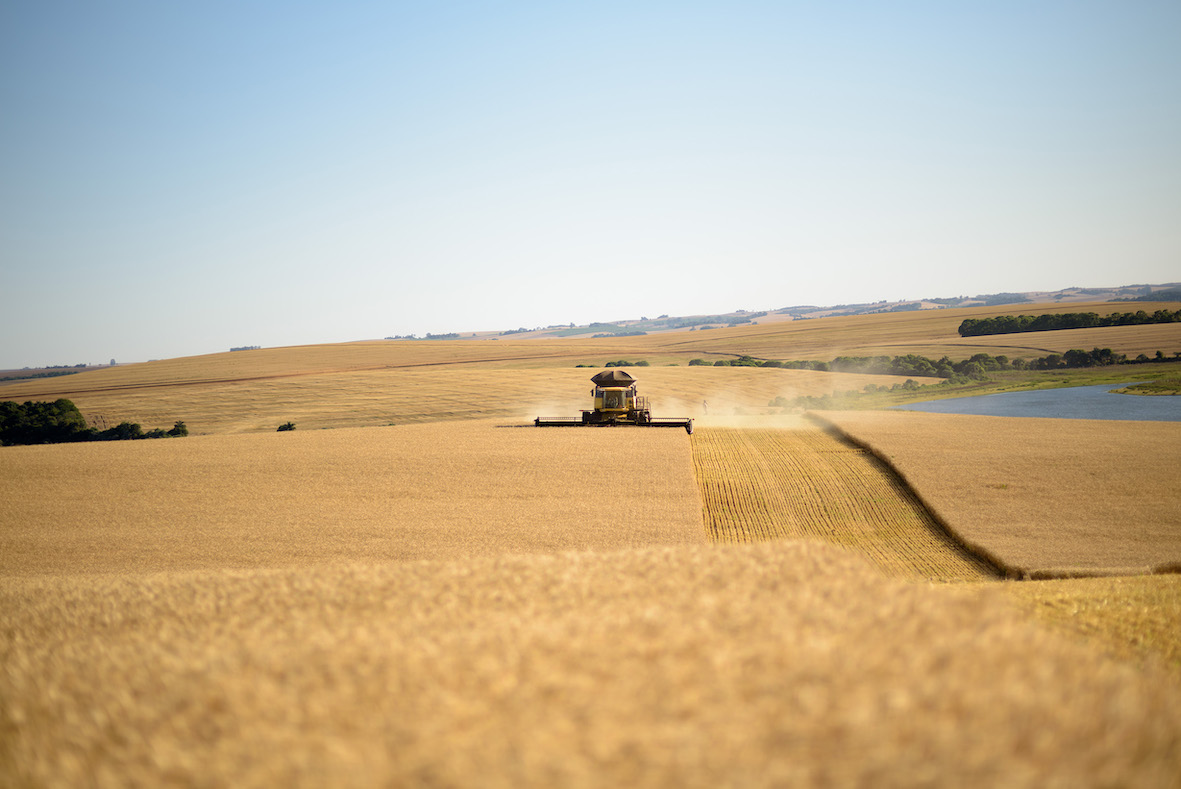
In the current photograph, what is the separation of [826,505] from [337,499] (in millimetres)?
19346

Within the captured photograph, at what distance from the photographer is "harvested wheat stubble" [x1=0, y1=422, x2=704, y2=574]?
19453 millimetres

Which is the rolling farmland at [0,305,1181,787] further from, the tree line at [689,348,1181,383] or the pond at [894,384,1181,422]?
the tree line at [689,348,1181,383]

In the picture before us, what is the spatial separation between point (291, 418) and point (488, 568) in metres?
54.4

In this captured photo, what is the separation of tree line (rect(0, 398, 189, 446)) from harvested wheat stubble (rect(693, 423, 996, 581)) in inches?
1709

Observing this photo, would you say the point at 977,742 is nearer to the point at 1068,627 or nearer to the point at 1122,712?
the point at 1122,712

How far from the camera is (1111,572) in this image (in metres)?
16.0

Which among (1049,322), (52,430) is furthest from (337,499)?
(1049,322)

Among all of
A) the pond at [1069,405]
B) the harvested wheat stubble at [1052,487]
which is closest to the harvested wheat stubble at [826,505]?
the harvested wheat stubble at [1052,487]

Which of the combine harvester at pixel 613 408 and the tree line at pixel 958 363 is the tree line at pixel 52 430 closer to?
the combine harvester at pixel 613 408

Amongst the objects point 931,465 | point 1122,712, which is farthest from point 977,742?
point 931,465

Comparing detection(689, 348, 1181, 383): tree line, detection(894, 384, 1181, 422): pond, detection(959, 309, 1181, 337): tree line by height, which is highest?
detection(959, 309, 1181, 337): tree line

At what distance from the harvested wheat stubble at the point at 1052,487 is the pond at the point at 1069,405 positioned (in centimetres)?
1196

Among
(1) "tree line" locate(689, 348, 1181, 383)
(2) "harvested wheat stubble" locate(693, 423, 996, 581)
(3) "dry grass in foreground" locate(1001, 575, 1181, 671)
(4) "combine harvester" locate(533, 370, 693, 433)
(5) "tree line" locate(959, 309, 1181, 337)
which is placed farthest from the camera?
(5) "tree line" locate(959, 309, 1181, 337)

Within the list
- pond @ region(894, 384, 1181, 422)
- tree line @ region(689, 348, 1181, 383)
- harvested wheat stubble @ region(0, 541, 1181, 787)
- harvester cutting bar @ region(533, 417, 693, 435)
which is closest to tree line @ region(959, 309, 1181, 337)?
tree line @ region(689, 348, 1181, 383)
